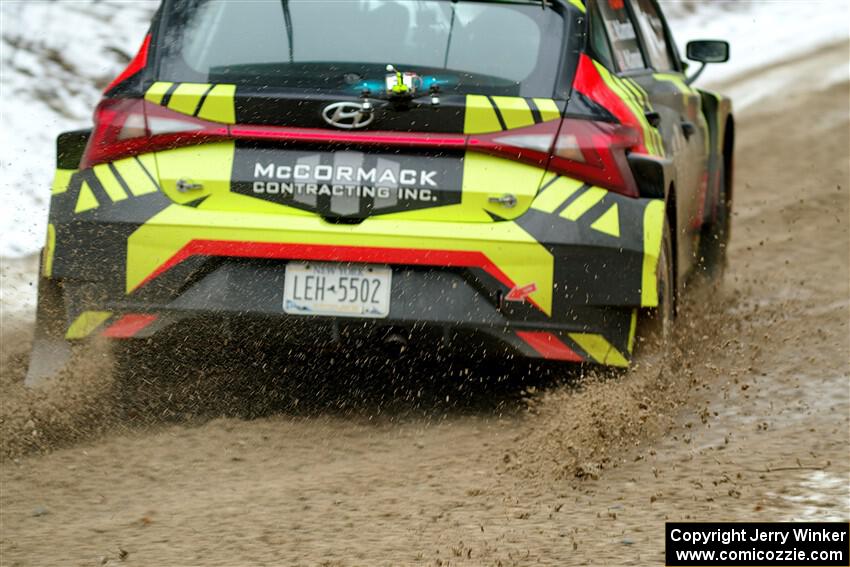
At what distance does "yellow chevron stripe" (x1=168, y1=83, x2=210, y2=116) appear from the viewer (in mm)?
5500

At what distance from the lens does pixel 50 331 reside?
5.61 meters

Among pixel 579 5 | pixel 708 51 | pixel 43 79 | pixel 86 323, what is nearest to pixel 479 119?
pixel 579 5

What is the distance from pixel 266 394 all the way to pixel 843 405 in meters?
2.13

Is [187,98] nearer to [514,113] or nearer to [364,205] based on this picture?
[364,205]

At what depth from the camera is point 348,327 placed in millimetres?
5422

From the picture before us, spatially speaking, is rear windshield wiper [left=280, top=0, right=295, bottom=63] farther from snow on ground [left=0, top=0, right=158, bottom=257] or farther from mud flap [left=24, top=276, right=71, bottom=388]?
snow on ground [left=0, top=0, right=158, bottom=257]

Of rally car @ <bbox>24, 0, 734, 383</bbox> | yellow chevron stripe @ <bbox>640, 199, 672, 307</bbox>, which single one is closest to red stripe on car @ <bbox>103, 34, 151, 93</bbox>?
rally car @ <bbox>24, 0, 734, 383</bbox>

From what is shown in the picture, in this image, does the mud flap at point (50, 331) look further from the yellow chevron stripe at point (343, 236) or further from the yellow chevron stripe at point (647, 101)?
the yellow chevron stripe at point (647, 101)

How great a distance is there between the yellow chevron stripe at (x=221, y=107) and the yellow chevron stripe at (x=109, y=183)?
15.1 inches

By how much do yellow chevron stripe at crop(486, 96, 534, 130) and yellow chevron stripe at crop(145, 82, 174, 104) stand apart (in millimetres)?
1171

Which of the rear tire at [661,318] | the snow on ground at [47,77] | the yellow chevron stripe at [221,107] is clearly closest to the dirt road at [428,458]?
the rear tire at [661,318]

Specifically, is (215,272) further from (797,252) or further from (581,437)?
(797,252)

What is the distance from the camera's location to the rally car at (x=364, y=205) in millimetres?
5383

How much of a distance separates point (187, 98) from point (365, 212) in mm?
756
